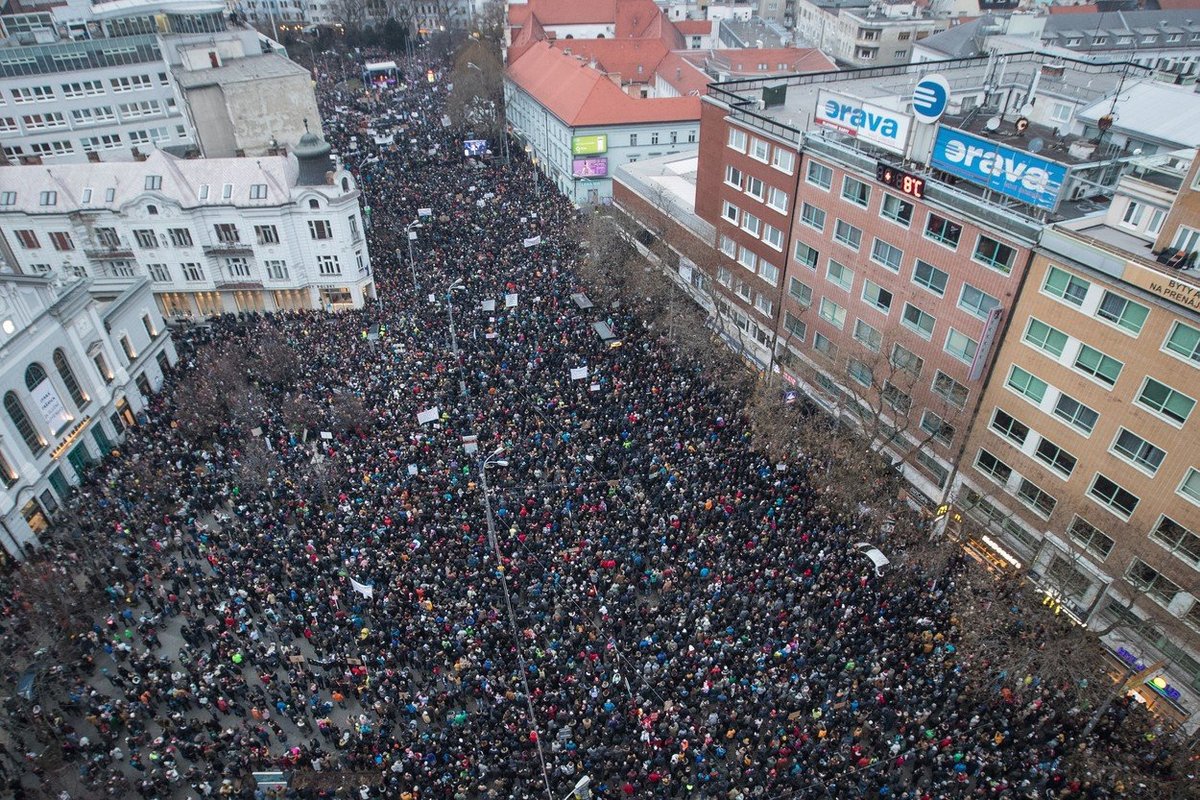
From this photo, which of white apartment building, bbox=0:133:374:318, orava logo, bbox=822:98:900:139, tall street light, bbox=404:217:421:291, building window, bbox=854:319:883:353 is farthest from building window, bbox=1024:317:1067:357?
white apartment building, bbox=0:133:374:318

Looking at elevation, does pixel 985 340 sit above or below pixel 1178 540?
above

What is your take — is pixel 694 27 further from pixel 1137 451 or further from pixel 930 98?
pixel 1137 451

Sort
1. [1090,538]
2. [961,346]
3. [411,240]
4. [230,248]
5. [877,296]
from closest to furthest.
Answer: [1090,538], [961,346], [877,296], [230,248], [411,240]

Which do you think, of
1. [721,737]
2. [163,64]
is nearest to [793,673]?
[721,737]

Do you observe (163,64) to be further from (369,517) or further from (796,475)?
(796,475)

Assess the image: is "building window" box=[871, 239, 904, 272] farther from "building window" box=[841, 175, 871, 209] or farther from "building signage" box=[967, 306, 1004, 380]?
"building signage" box=[967, 306, 1004, 380]

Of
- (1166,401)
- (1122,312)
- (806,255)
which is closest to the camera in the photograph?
(1166,401)

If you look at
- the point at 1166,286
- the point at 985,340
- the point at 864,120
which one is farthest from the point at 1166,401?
the point at 864,120

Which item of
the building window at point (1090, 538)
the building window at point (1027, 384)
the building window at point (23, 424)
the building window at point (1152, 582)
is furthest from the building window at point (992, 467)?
the building window at point (23, 424)
